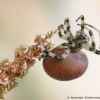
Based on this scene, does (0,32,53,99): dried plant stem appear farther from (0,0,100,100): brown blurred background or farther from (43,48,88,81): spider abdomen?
(0,0,100,100): brown blurred background

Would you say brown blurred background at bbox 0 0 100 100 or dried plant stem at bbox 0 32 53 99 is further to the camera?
brown blurred background at bbox 0 0 100 100

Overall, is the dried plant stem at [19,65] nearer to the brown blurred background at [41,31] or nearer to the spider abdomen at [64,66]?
the spider abdomen at [64,66]

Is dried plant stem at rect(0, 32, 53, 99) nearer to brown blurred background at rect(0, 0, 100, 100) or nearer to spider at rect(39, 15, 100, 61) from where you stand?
spider at rect(39, 15, 100, 61)

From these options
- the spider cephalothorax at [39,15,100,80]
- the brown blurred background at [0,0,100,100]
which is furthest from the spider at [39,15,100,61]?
the brown blurred background at [0,0,100,100]

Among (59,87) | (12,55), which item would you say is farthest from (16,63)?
(59,87)

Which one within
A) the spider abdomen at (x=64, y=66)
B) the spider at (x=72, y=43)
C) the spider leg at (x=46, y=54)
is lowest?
the spider abdomen at (x=64, y=66)

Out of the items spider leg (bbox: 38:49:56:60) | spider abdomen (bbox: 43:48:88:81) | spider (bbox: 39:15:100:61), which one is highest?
spider (bbox: 39:15:100:61)

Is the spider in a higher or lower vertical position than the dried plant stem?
higher

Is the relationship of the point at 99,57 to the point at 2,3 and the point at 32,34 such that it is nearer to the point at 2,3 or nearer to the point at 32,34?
the point at 32,34

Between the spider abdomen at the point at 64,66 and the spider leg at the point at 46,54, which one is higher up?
the spider leg at the point at 46,54

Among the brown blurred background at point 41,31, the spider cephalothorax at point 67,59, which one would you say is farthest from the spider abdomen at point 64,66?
the brown blurred background at point 41,31

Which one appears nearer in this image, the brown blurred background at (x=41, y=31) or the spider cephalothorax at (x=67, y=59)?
the spider cephalothorax at (x=67, y=59)
